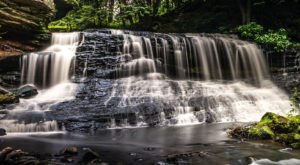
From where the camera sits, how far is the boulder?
1350 centimetres

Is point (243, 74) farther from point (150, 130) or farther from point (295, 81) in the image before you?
point (150, 130)

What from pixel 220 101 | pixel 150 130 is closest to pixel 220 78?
pixel 220 101

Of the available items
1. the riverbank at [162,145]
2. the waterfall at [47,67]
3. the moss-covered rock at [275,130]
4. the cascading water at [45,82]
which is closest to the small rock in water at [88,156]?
the riverbank at [162,145]

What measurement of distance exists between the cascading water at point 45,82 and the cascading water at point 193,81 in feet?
7.68

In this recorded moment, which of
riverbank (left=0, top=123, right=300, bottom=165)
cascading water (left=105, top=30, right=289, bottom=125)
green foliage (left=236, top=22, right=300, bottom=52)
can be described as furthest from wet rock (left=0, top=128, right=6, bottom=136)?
green foliage (left=236, top=22, right=300, bottom=52)

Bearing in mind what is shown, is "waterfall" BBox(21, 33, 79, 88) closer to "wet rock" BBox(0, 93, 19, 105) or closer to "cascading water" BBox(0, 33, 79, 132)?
"cascading water" BBox(0, 33, 79, 132)

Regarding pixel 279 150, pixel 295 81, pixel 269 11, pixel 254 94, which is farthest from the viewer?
pixel 269 11

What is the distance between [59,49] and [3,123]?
7.44m

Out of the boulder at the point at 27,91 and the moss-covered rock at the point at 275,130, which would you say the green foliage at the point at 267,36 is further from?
the boulder at the point at 27,91

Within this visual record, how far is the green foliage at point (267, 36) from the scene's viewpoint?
18188 millimetres

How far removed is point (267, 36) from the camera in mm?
18984

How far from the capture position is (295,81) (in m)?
15.9

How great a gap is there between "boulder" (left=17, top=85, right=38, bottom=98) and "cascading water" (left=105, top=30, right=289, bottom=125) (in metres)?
3.33

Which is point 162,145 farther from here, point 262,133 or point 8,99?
point 8,99
